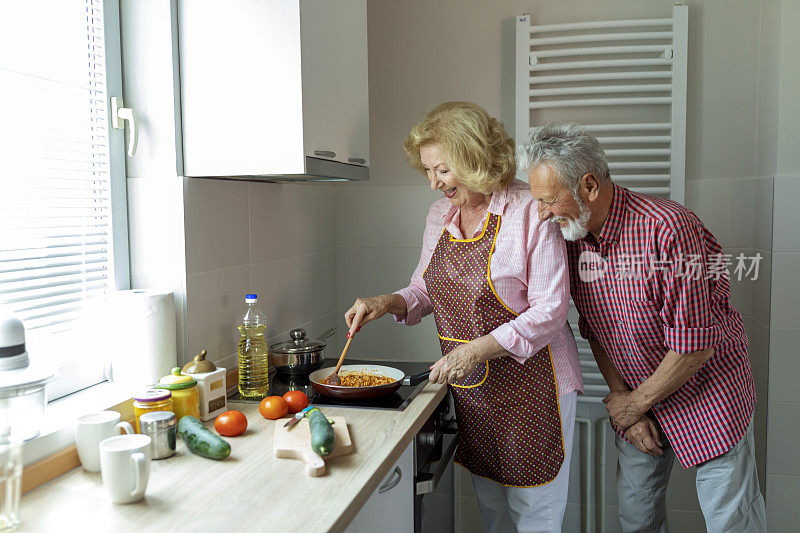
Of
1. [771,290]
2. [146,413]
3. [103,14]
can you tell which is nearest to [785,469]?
[771,290]

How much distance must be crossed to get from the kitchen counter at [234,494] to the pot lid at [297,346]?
1.53 feet

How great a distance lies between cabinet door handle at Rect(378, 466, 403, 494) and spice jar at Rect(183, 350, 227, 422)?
0.47 meters

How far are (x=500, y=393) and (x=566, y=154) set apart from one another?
68cm

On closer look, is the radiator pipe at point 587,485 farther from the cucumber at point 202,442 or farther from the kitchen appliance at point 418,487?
the cucumber at point 202,442

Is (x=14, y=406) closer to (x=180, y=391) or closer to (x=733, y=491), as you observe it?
(x=180, y=391)

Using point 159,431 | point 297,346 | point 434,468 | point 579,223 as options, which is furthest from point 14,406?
point 579,223

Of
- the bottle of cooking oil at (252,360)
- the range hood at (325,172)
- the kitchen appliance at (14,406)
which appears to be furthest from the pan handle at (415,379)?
the kitchen appliance at (14,406)

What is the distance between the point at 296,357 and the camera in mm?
1975

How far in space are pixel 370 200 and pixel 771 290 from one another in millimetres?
1530

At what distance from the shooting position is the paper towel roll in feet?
5.23

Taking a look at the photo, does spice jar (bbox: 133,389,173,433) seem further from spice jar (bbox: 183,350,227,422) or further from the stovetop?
the stovetop

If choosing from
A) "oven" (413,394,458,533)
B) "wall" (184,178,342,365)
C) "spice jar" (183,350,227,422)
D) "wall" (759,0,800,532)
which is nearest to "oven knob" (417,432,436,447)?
"oven" (413,394,458,533)

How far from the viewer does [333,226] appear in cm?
280

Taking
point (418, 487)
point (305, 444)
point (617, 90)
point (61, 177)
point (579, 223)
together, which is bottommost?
point (418, 487)
